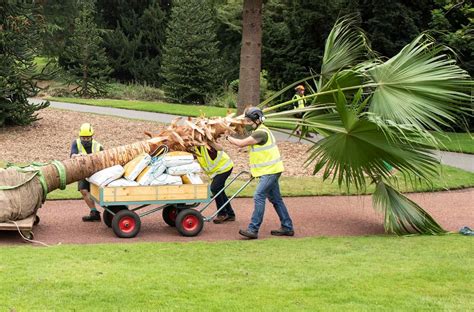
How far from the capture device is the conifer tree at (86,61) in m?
38.5

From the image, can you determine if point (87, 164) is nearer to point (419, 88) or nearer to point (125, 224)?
point (125, 224)

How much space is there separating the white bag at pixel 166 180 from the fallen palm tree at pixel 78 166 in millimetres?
485

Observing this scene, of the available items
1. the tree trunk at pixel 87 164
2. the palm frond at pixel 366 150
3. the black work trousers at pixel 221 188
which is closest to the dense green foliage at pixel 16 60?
the tree trunk at pixel 87 164

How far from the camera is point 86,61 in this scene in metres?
38.8

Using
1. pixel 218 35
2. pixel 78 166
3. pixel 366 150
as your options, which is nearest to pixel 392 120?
pixel 366 150

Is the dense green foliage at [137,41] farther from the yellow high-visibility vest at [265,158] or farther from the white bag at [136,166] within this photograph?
the yellow high-visibility vest at [265,158]

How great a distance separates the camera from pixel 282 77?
2972cm

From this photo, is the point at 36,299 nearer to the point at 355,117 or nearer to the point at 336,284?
the point at 336,284

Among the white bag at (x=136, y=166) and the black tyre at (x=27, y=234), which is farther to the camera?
the white bag at (x=136, y=166)

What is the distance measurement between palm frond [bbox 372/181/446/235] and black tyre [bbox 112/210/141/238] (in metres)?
3.56

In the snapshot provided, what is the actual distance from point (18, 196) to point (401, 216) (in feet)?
17.8

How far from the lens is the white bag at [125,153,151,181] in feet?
Answer: 30.5

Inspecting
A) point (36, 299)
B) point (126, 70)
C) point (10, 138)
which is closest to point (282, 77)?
point (10, 138)

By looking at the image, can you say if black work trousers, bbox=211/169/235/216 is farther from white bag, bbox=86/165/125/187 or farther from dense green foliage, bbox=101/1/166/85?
dense green foliage, bbox=101/1/166/85
